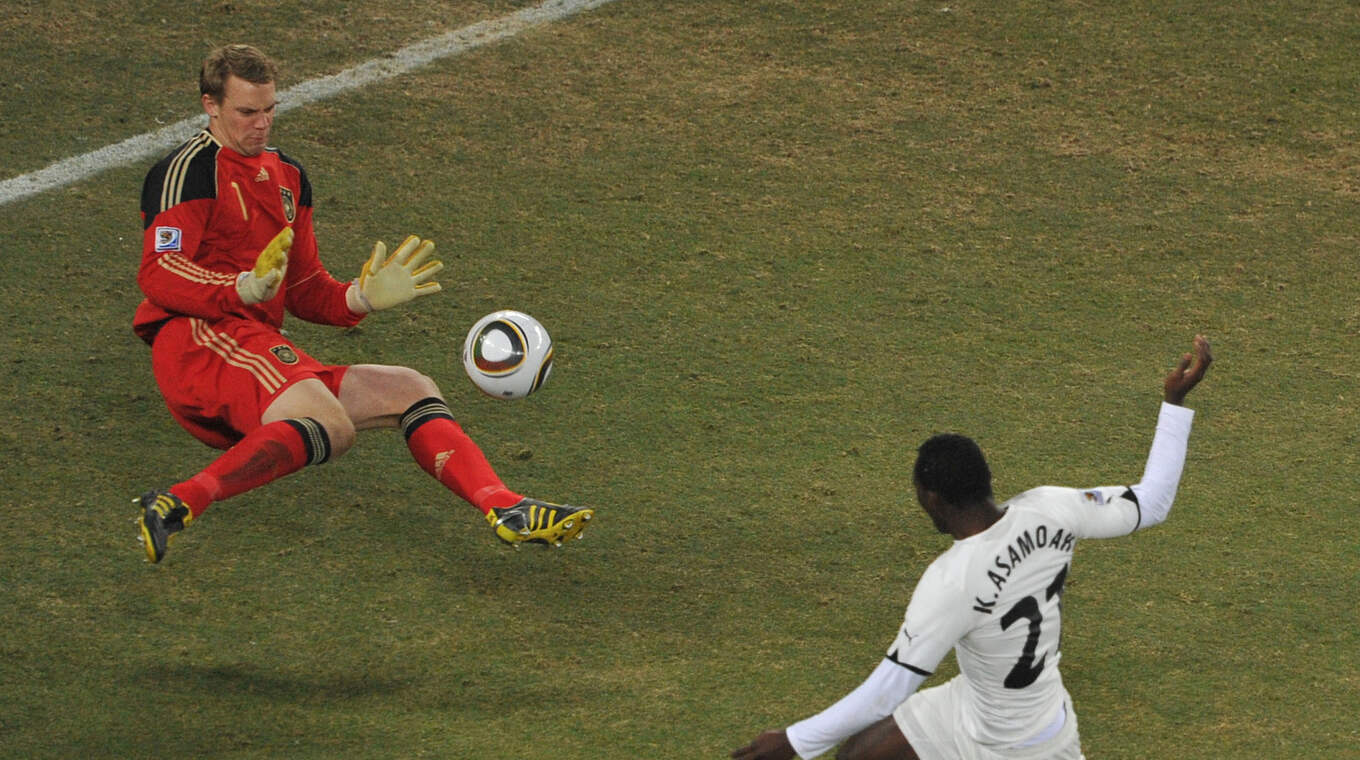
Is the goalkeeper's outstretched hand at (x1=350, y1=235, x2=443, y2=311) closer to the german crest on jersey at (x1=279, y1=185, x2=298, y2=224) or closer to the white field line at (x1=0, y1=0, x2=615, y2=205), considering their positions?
the german crest on jersey at (x1=279, y1=185, x2=298, y2=224)

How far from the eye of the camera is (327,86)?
29.9 feet

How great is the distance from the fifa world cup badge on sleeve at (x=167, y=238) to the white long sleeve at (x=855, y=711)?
280 cm

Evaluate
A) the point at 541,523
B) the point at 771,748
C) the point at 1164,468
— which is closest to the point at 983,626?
the point at 771,748

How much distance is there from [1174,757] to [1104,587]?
0.89 m

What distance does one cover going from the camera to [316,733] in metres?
4.67

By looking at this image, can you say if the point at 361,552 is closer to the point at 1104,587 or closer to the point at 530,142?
the point at 1104,587

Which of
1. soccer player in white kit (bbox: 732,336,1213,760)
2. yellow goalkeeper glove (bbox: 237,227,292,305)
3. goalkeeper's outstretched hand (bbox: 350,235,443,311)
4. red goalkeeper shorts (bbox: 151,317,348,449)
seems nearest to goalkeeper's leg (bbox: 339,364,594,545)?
red goalkeeper shorts (bbox: 151,317,348,449)

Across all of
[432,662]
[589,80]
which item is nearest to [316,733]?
[432,662]

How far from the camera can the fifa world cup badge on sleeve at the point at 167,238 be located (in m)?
5.38

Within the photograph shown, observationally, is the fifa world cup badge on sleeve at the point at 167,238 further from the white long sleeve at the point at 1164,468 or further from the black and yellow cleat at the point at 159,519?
the white long sleeve at the point at 1164,468

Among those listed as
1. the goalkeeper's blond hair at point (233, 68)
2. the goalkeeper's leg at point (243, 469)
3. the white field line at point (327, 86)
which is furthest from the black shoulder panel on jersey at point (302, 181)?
the white field line at point (327, 86)

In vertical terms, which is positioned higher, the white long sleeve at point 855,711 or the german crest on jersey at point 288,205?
the german crest on jersey at point 288,205

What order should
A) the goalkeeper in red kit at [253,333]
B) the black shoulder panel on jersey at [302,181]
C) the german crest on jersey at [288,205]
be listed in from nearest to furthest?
the goalkeeper in red kit at [253,333], the german crest on jersey at [288,205], the black shoulder panel on jersey at [302,181]

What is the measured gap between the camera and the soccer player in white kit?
147 inches
